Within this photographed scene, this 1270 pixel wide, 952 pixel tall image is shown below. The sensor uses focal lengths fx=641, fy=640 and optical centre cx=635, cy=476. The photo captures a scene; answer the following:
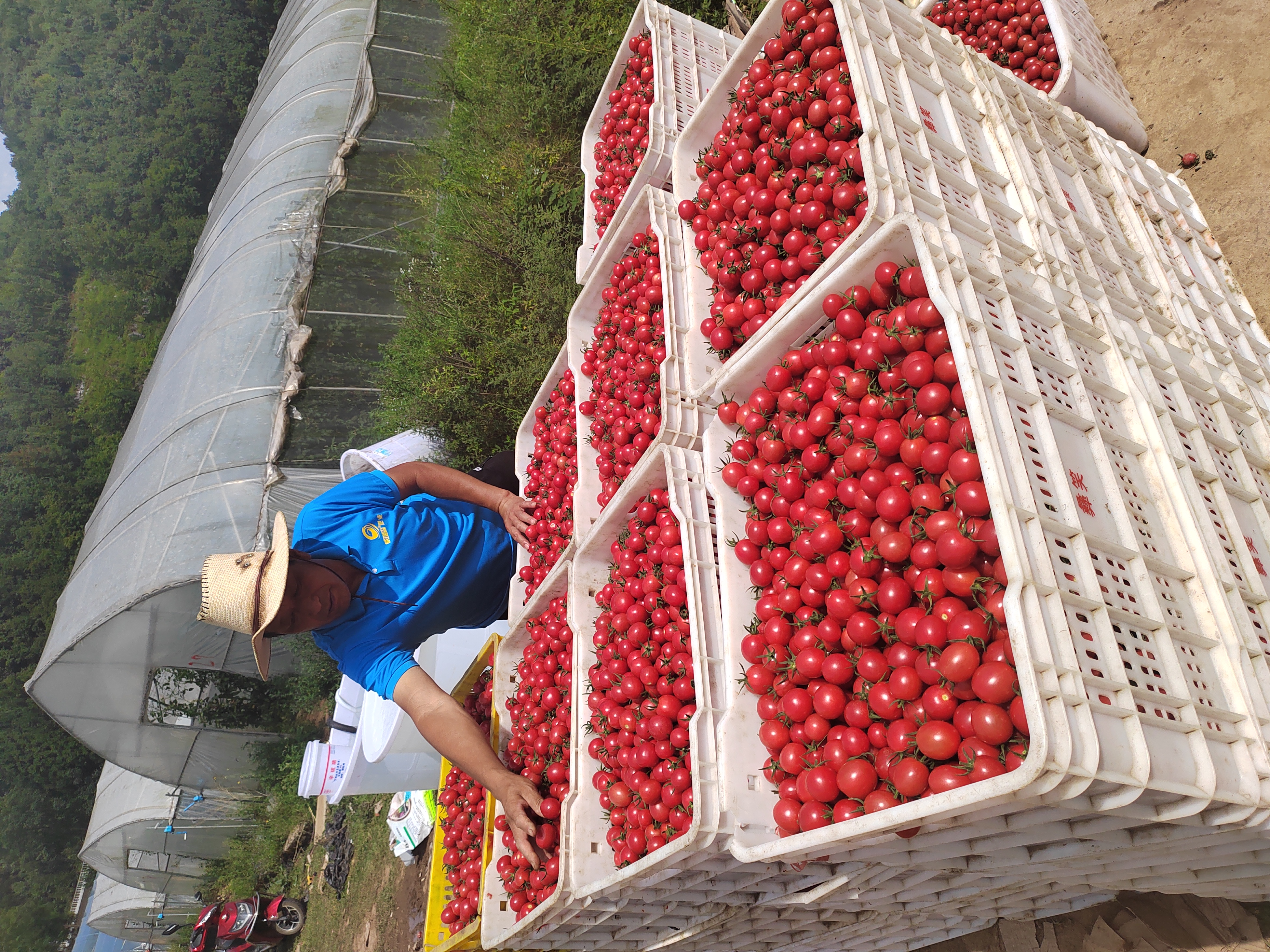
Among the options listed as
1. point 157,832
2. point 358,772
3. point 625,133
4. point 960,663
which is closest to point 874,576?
point 960,663

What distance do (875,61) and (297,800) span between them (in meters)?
9.32

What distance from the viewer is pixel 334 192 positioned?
842cm

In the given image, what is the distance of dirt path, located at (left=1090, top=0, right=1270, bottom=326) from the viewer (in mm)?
2869

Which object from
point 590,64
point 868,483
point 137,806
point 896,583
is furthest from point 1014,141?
point 137,806

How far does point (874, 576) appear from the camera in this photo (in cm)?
146

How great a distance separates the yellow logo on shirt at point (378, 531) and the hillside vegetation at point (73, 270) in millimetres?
29345

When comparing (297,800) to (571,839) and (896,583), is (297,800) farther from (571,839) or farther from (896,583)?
(896,583)

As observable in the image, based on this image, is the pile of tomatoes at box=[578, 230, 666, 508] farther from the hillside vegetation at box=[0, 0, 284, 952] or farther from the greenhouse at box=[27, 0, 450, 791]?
the hillside vegetation at box=[0, 0, 284, 952]

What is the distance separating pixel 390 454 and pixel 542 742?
270 cm

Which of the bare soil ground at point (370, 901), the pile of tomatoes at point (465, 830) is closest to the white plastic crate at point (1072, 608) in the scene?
the pile of tomatoes at point (465, 830)

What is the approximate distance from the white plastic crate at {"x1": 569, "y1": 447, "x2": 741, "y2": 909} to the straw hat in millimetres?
1045

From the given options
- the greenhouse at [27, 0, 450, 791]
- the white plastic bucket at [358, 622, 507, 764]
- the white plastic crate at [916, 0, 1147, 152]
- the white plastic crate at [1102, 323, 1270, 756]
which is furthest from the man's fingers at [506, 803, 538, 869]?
the greenhouse at [27, 0, 450, 791]

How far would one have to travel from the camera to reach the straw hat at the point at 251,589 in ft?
7.38

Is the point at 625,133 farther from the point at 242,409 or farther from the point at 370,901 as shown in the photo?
the point at 370,901
